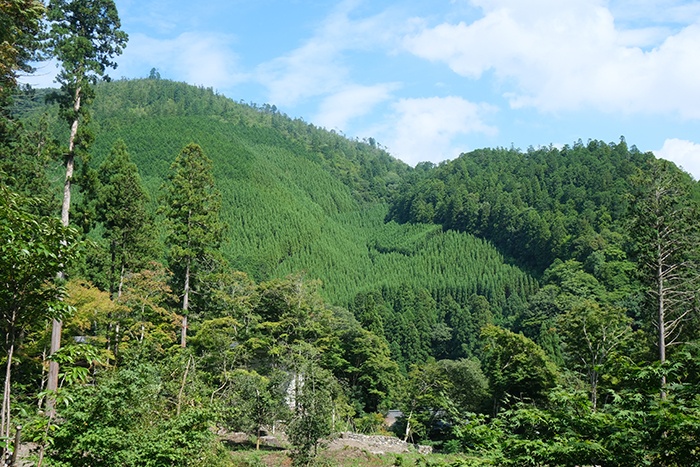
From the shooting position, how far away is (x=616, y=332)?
2325 centimetres

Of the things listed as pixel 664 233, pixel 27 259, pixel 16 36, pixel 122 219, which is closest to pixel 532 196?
pixel 664 233

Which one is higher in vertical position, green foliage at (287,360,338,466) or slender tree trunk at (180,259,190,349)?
slender tree trunk at (180,259,190,349)

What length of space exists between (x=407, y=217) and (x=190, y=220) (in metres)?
92.4

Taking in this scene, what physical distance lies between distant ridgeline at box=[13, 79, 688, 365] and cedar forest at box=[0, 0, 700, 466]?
22.7 inches

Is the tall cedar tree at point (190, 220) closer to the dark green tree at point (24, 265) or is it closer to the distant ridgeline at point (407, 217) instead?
the dark green tree at point (24, 265)

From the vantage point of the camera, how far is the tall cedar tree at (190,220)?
21.1m

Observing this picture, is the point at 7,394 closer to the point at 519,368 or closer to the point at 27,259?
the point at 27,259

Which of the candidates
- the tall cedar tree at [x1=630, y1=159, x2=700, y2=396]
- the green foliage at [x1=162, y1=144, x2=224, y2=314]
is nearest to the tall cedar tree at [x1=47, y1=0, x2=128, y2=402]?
the green foliage at [x1=162, y1=144, x2=224, y2=314]

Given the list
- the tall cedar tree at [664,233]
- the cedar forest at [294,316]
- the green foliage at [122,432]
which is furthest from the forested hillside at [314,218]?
the green foliage at [122,432]

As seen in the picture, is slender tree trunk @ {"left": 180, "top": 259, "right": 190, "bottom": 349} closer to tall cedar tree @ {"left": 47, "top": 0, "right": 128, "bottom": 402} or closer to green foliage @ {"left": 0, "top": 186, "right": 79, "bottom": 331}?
tall cedar tree @ {"left": 47, "top": 0, "right": 128, "bottom": 402}

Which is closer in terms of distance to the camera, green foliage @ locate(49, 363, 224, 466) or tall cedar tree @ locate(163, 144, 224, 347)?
green foliage @ locate(49, 363, 224, 466)

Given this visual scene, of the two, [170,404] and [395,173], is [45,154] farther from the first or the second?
[395,173]

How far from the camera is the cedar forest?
4.98m

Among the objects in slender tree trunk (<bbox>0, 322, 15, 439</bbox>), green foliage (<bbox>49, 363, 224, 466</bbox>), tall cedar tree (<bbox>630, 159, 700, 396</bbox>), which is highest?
tall cedar tree (<bbox>630, 159, 700, 396</bbox>)
